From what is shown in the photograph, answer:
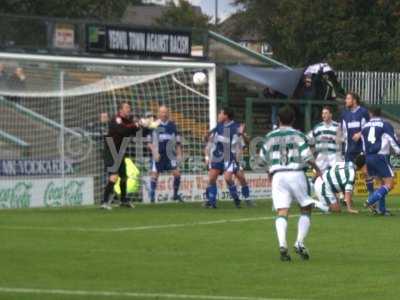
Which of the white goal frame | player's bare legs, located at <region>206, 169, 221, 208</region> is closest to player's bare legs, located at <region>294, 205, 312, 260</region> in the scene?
player's bare legs, located at <region>206, 169, 221, 208</region>

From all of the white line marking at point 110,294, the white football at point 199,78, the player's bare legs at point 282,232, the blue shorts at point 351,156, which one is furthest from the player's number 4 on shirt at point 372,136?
the white line marking at point 110,294

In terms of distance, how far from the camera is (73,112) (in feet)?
88.4

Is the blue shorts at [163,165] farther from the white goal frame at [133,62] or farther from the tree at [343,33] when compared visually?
the tree at [343,33]

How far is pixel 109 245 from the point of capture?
16.4m

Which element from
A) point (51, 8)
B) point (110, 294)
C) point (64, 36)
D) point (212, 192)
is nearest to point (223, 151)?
point (212, 192)

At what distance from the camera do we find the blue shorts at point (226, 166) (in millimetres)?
25906

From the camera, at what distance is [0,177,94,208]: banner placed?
25156 mm

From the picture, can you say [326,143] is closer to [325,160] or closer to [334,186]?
[325,160]

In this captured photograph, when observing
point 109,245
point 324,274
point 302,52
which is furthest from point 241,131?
point 302,52

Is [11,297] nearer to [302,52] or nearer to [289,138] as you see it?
[289,138]

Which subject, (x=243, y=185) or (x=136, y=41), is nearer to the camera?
(x=243, y=185)

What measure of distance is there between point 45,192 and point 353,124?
22.8 ft

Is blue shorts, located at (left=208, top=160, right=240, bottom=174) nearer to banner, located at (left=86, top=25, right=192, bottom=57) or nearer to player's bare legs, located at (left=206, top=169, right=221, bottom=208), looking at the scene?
player's bare legs, located at (left=206, top=169, right=221, bottom=208)

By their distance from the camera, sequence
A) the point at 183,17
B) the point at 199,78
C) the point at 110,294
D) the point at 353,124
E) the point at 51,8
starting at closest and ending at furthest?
the point at 110,294, the point at 353,124, the point at 199,78, the point at 51,8, the point at 183,17
